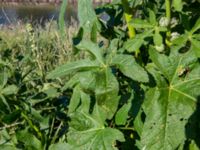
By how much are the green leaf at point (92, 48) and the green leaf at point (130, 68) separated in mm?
52

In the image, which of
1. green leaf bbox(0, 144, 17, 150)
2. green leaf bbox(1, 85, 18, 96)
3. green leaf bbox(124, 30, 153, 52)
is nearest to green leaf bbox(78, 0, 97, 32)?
green leaf bbox(124, 30, 153, 52)

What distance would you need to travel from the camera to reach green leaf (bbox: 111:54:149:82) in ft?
3.82

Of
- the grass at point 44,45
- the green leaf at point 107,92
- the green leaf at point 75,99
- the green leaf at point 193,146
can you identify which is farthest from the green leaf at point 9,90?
the grass at point 44,45

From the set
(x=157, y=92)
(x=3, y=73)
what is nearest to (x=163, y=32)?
(x=157, y=92)

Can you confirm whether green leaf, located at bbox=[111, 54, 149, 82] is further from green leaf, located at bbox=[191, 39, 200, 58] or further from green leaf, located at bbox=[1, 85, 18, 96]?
green leaf, located at bbox=[1, 85, 18, 96]

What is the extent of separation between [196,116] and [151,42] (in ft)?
1.02

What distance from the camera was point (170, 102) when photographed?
1.15 m

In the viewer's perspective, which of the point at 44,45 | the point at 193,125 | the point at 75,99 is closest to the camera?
the point at 193,125

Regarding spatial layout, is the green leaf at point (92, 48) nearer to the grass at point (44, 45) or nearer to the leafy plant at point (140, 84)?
the leafy plant at point (140, 84)

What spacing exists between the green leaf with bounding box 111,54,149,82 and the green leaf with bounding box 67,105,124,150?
136 mm

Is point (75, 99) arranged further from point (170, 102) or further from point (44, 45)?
point (44, 45)

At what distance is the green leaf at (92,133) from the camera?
4.15 feet

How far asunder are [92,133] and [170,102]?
26 cm

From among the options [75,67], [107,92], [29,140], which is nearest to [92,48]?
[75,67]
